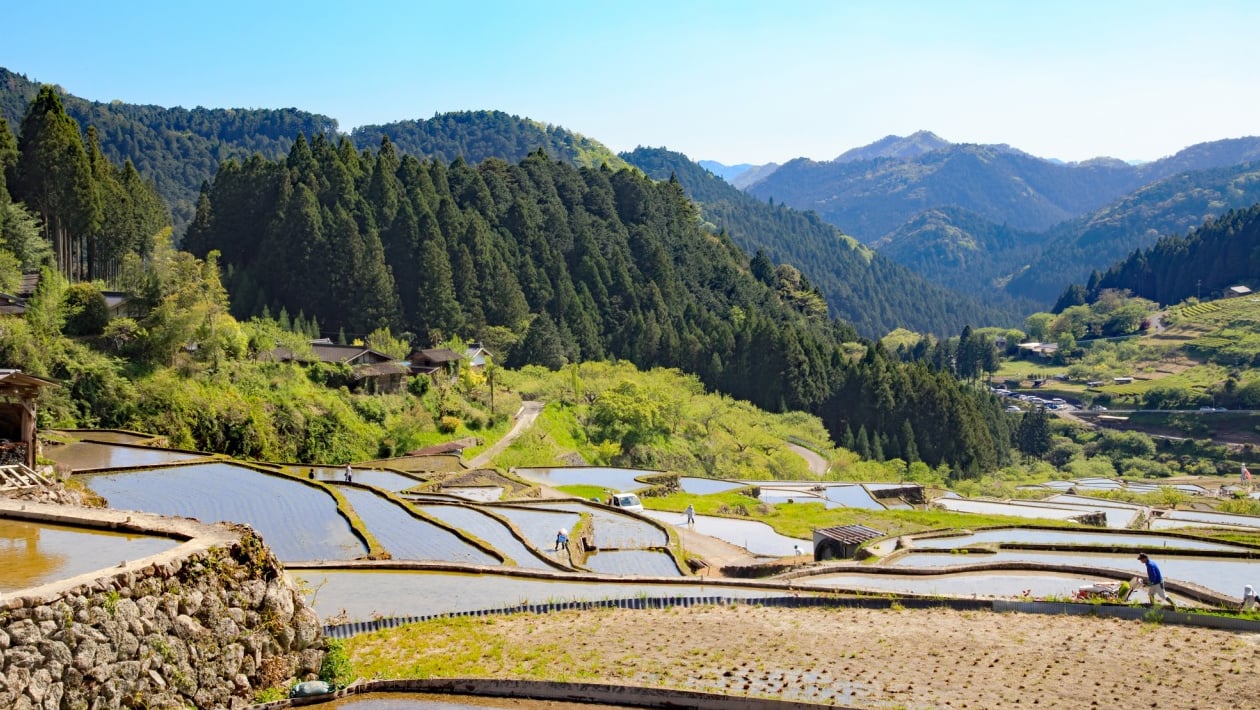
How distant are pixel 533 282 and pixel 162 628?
75332mm

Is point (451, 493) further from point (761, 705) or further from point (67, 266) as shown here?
point (67, 266)

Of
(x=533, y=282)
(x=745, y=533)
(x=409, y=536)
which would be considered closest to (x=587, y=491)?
(x=745, y=533)

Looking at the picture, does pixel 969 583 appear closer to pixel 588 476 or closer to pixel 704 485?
pixel 588 476

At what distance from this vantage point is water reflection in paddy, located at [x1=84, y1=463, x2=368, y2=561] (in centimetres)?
2133

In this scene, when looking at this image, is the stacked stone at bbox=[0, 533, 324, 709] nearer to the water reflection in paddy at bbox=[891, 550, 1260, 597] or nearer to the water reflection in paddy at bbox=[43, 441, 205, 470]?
the water reflection in paddy at bbox=[891, 550, 1260, 597]

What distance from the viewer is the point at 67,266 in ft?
173

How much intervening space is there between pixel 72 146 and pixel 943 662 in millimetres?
51032

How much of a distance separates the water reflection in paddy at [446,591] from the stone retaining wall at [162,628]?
359 centimetres

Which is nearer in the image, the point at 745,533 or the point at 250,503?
the point at 250,503

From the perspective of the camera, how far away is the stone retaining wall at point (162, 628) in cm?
972

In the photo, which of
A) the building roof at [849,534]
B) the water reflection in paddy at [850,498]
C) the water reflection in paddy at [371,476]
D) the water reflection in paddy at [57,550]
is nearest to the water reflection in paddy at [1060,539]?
the building roof at [849,534]

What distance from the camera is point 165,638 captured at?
11000 millimetres

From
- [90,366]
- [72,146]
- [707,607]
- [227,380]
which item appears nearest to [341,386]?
[227,380]

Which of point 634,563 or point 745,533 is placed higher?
point 634,563
